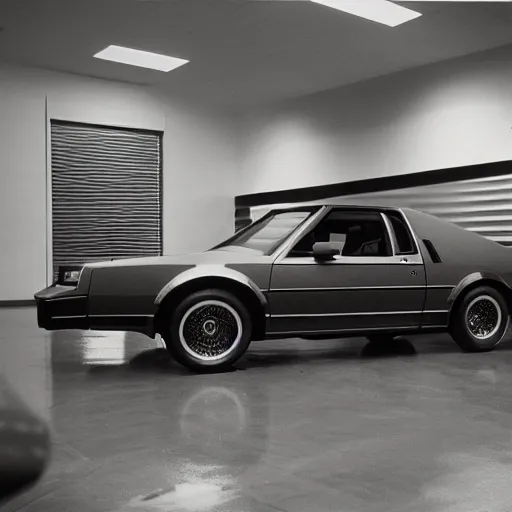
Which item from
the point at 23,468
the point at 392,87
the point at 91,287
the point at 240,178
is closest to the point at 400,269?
the point at 91,287

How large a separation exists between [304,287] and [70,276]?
180 cm

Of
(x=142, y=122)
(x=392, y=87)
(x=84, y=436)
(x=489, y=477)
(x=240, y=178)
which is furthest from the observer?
(x=240, y=178)

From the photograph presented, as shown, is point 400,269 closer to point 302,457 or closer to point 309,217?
point 309,217

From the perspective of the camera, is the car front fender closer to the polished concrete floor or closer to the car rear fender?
the polished concrete floor

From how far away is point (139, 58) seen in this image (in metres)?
10.4

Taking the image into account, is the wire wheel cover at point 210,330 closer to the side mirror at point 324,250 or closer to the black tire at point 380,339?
the side mirror at point 324,250

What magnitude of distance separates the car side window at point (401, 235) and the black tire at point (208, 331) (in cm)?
156

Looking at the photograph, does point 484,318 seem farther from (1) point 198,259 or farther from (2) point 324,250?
(1) point 198,259

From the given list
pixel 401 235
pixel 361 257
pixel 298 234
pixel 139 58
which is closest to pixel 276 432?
pixel 298 234

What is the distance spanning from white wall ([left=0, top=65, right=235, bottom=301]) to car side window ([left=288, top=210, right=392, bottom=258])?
695 centimetres

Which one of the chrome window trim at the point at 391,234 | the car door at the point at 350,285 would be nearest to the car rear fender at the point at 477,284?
the car door at the point at 350,285

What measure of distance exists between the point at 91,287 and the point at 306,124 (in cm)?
838

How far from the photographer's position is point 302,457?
2816 millimetres

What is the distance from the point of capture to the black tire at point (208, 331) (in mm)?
4797
